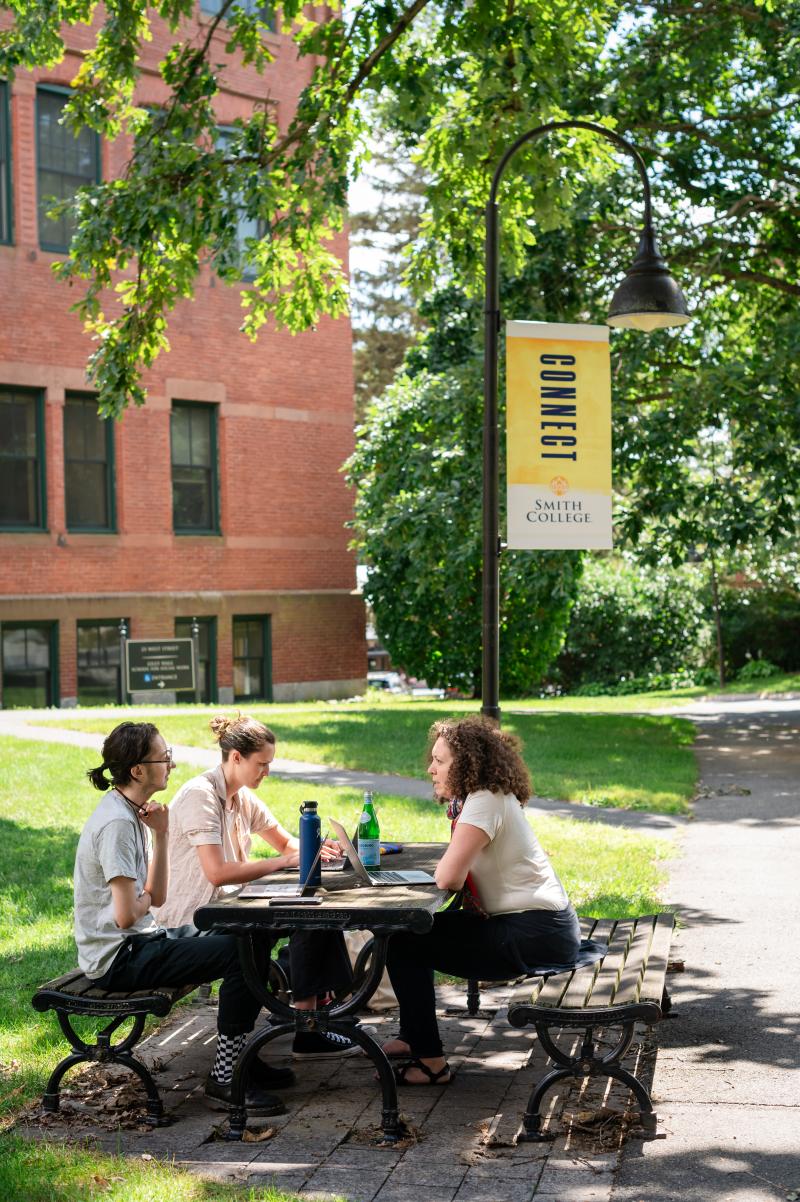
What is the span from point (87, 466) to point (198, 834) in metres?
20.1

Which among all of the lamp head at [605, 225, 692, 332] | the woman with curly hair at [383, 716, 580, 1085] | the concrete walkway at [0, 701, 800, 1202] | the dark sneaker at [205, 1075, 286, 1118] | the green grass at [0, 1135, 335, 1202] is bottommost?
the concrete walkway at [0, 701, 800, 1202]

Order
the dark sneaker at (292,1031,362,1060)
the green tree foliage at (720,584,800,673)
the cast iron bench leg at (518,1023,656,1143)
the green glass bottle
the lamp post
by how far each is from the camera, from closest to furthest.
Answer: the cast iron bench leg at (518,1023,656,1143) < the dark sneaker at (292,1031,362,1060) < the green glass bottle < the lamp post < the green tree foliage at (720,584,800,673)

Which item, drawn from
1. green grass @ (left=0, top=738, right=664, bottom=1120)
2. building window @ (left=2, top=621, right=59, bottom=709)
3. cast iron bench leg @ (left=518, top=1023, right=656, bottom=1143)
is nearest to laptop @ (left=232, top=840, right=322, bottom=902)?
cast iron bench leg @ (left=518, top=1023, right=656, bottom=1143)

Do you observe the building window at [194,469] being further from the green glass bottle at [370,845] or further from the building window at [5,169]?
the green glass bottle at [370,845]

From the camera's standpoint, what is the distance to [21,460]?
24531 mm

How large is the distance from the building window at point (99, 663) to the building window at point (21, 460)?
2.13 m

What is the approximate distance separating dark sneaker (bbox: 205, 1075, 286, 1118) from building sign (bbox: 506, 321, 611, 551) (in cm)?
362

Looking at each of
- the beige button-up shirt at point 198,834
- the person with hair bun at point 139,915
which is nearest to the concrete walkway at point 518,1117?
the person with hair bun at point 139,915

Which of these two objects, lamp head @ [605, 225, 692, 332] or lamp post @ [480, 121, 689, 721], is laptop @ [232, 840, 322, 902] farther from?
lamp head @ [605, 225, 692, 332]

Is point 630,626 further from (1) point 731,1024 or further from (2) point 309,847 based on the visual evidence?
(2) point 309,847

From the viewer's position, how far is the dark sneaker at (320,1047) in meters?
6.18

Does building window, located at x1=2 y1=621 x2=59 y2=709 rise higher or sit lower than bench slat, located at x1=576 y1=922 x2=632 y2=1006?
higher

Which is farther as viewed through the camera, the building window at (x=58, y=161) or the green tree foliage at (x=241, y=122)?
the building window at (x=58, y=161)

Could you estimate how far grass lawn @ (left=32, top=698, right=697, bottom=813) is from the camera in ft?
46.2
